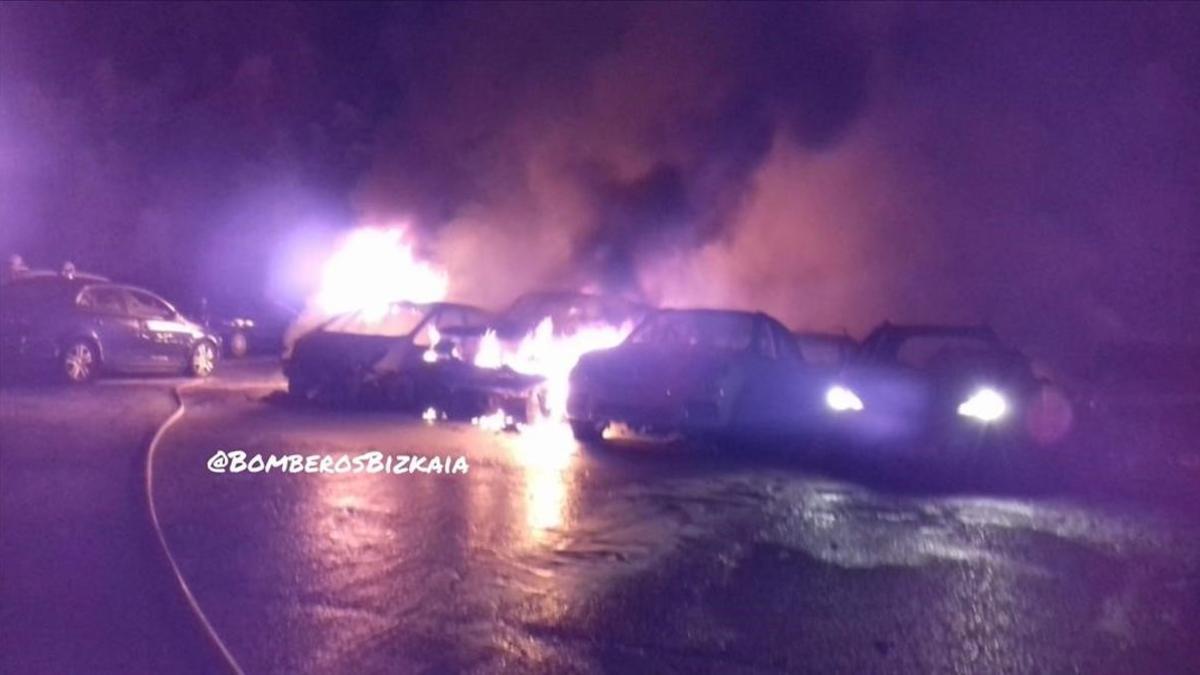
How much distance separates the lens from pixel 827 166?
2575 cm

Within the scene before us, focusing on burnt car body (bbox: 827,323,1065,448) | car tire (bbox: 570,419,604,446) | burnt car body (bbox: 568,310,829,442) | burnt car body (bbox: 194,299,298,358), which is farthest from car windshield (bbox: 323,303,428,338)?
burnt car body (bbox: 194,299,298,358)

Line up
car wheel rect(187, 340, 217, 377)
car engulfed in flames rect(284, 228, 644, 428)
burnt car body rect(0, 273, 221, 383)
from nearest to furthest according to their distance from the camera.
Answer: car engulfed in flames rect(284, 228, 644, 428) → burnt car body rect(0, 273, 221, 383) → car wheel rect(187, 340, 217, 377)

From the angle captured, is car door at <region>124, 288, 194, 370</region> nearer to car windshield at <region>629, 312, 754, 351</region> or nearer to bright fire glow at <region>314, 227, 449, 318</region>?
bright fire glow at <region>314, 227, 449, 318</region>

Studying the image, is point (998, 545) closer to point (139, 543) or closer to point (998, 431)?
point (998, 431)

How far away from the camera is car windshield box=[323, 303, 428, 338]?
659 inches

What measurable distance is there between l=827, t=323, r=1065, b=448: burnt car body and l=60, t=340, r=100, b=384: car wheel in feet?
34.2

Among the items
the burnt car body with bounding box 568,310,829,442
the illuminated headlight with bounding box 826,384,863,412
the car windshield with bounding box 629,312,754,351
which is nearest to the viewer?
the burnt car body with bounding box 568,310,829,442

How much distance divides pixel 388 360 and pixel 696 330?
13.8 feet

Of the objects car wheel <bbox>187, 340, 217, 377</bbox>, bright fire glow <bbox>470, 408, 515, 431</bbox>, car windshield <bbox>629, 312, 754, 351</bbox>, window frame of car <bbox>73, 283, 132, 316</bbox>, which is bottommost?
bright fire glow <bbox>470, 408, 515, 431</bbox>

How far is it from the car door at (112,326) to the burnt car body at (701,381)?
25.9ft

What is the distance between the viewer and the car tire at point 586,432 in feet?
46.4

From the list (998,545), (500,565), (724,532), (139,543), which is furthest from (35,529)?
(998,545)

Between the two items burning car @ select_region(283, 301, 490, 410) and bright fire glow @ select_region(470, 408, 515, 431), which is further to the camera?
burning car @ select_region(283, 301, 490, 410)

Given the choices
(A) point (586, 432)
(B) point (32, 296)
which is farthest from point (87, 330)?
(A) point (586, 432)
